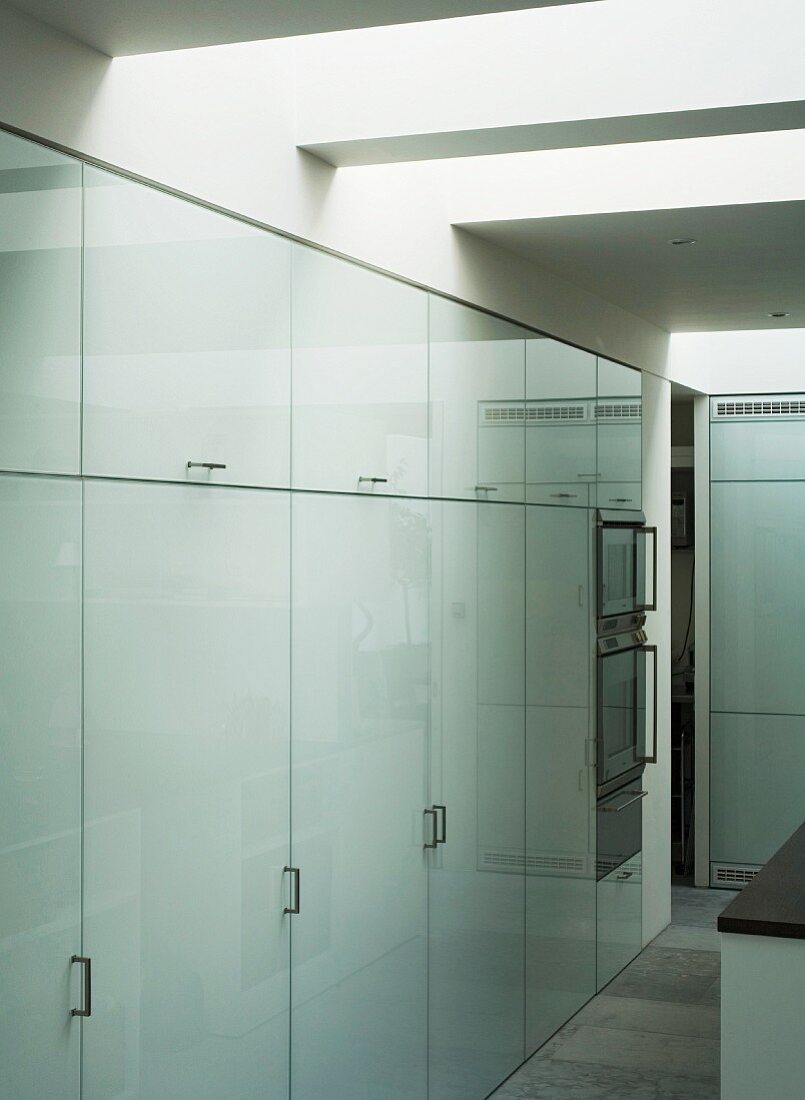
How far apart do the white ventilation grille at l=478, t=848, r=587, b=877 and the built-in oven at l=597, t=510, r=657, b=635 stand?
0.92 m

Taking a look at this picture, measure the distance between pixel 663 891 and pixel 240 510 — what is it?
163 inches

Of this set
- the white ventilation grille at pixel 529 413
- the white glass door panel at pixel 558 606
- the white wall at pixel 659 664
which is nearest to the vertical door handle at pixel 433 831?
the white glass door panel at pixel 558 606

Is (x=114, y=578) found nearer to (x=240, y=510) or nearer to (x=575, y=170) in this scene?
(x=240, y=510)

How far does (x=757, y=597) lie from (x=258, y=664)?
4.60m

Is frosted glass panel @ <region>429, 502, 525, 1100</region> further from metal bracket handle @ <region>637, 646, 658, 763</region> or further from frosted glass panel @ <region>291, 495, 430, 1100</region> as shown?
metal bracket handle @ <region>637, 646, 658, 763</region>

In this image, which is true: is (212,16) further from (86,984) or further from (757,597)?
(757,597)

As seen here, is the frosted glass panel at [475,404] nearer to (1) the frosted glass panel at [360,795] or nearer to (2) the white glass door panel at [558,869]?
(1) the frosted glass panel at [360,795]

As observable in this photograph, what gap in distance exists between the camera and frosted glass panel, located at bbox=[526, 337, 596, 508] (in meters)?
4.74

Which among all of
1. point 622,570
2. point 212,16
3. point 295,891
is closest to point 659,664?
point 622,570

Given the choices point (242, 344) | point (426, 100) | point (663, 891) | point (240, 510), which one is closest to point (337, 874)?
point (240, 510)

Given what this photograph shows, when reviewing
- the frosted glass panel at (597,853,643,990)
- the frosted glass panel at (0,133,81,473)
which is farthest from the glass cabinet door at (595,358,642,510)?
the frosted glass panel at (0,133,81,473)

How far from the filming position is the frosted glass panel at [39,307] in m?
2.22

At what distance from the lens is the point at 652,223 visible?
4105 millimetres

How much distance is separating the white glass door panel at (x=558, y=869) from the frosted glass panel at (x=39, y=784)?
252 centimetres
